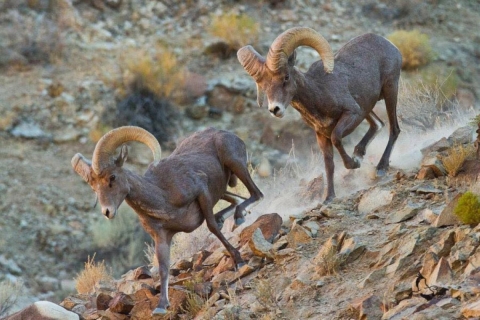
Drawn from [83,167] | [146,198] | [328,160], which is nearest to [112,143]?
[83,167]

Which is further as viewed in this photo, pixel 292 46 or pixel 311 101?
pixel 311 101

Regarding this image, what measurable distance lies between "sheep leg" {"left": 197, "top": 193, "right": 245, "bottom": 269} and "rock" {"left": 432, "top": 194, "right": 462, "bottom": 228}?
247 cm

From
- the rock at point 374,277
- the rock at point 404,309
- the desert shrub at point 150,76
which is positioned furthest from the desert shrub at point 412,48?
the rock at point 404,309

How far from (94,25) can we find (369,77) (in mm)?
15026

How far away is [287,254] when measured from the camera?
12648mm

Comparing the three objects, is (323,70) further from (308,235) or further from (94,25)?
(94,25)

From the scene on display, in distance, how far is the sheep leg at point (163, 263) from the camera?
1212 cm

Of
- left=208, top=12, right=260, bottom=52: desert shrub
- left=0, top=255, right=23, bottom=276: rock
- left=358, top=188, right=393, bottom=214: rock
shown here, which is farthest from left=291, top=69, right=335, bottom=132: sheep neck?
left=208, top=12, right=260, bottom=52: desert shrub

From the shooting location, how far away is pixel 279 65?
1286cm

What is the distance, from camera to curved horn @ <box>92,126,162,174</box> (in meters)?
12.1

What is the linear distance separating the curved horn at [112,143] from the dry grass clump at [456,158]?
3.44 m

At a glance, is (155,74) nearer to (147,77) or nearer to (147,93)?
(147,77)

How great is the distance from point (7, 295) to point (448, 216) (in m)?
8.96

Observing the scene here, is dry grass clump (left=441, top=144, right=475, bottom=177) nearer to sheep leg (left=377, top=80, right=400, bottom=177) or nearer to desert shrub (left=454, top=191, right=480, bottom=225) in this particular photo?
sheep leg (left=377, top=80, right=400, bottom=177)
